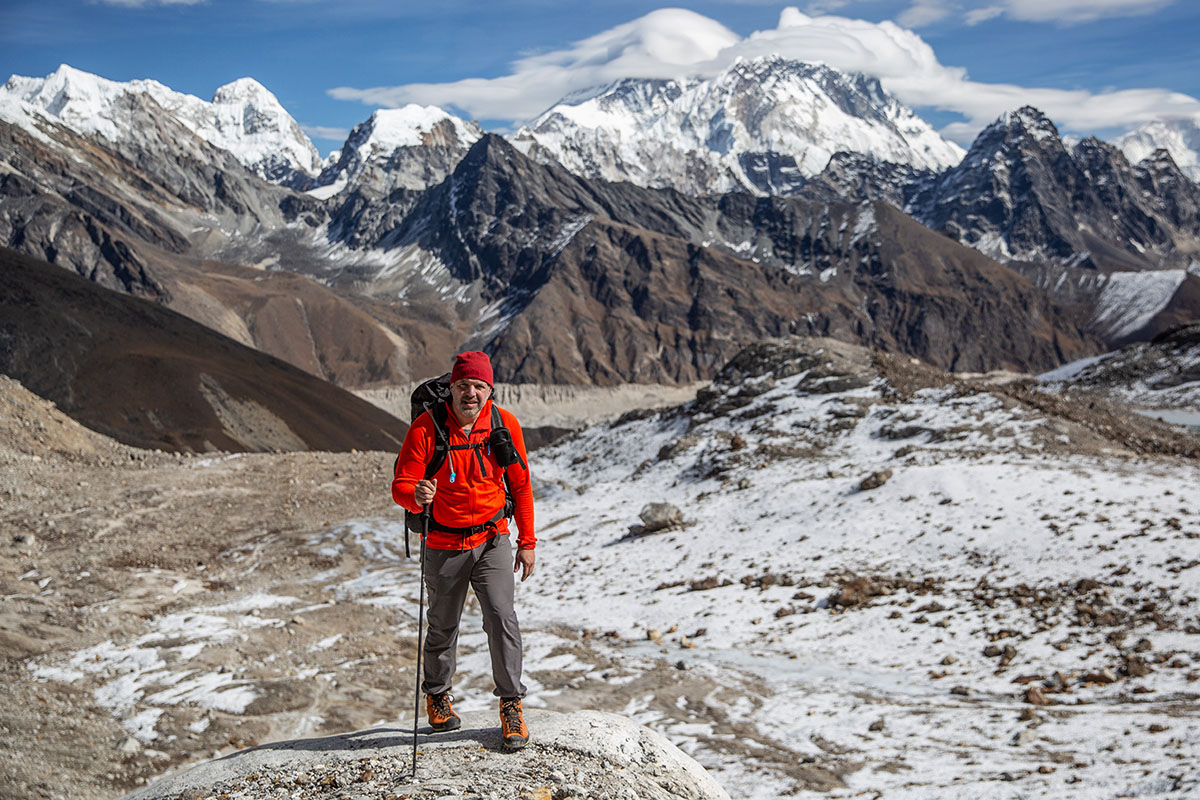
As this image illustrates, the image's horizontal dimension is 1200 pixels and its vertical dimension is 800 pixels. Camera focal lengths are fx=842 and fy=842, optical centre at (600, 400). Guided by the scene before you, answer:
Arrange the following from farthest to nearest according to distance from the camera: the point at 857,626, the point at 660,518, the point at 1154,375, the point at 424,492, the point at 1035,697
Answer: the point at 1154,375
the point at 660,518
the point at 857,626
the point at 1035,697
the point at 424,492

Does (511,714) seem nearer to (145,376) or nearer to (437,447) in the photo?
(437,447)

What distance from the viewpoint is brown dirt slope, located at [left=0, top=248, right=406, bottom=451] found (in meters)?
53.8

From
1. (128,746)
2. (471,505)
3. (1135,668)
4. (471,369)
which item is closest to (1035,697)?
(1135,668)

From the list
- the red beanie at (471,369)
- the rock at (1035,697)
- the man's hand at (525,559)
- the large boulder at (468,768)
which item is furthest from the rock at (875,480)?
the red beanie at (471,369)

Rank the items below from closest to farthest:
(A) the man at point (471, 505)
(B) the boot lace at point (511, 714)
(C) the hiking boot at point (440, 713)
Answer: (B) the boot lace at point (511, 714)
(A) the man at point (471, 505)
(C) the hiking boot at point (440, 713)

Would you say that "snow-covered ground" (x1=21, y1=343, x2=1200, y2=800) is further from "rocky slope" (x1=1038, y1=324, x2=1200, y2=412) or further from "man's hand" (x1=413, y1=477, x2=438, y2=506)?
"rocky slope" (x1=1038, y1=324, x2=1200, y2=412)

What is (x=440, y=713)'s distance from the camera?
7.34 m

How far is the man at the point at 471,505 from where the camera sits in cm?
693

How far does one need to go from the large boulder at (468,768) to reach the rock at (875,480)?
15.0 metres

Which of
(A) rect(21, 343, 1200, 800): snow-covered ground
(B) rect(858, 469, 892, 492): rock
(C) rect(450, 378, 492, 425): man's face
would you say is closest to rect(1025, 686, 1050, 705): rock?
(A) rect(21, 343, 1200, 800): snow-covered ground

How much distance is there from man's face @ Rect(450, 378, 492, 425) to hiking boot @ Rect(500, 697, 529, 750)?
2.32 m

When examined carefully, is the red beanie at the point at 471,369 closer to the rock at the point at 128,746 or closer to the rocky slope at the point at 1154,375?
the rock at the point at 128,746

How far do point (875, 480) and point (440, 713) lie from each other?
16.3 meters

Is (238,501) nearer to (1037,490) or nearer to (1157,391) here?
(1037,490)
